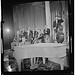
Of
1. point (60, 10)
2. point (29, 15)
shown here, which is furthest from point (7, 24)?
point (60, 10)

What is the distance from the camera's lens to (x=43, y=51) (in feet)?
5.57

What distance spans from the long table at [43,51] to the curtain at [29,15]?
225mm

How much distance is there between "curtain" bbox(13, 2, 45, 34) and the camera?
1.71m

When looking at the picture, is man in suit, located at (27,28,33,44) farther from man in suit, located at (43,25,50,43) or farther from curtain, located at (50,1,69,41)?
curtain, located at (50,1,69,41)

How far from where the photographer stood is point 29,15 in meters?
1.72

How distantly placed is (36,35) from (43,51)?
213 mm

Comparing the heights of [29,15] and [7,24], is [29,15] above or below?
above

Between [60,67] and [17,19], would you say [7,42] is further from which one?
[60,67]

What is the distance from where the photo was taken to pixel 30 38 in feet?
5.65

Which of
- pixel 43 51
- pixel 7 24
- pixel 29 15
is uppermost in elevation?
pixel 29 15

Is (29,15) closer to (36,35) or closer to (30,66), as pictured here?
(36,35)

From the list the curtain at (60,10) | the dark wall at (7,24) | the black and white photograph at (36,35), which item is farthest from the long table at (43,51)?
the curtain at (60,10)

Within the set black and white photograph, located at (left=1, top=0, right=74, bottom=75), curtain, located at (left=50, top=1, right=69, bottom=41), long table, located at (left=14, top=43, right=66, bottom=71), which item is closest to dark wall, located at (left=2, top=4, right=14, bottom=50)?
black and white photograph, located at (left=1, top=0, right=74, bottom=75)

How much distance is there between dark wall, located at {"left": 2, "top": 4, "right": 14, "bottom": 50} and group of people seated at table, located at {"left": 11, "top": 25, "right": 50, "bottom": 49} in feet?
0.25
